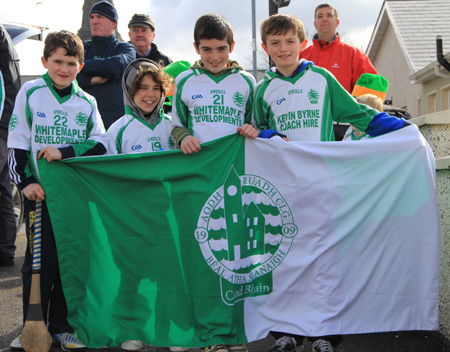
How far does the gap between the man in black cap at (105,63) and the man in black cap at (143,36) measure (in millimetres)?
348

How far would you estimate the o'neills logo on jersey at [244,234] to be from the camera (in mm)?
3707

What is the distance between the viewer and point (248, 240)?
375cm

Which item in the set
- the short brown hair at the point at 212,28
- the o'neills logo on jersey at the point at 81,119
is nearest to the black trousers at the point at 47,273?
the o'neills logo on jersey at the point at 81,119

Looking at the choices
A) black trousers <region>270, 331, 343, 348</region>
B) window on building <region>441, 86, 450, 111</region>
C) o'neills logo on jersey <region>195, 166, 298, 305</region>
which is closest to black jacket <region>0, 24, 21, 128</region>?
o'neills logo on jersey <region>195, 166, 298, 305</region>

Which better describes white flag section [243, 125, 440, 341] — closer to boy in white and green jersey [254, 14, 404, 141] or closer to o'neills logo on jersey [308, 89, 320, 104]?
boy in white and green jersey [254, 14, 404, 141]

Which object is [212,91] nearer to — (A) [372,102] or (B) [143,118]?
(B) [143,118]

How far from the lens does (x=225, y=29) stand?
13.5 feet

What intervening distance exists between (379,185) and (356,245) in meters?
0.39

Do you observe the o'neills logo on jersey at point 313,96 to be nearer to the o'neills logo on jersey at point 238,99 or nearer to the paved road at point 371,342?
the o'neills logo on jersey at point 238,99

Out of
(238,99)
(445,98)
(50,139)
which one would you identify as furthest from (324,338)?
(445,98)

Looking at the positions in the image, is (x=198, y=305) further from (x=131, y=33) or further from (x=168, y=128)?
(x=131, y=33)

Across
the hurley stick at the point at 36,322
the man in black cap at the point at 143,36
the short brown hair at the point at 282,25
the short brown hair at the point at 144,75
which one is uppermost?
the man in black cap at the point at 143,36

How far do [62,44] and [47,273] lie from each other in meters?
1.47

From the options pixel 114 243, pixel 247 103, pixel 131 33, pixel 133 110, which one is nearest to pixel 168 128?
pixel 133 110
